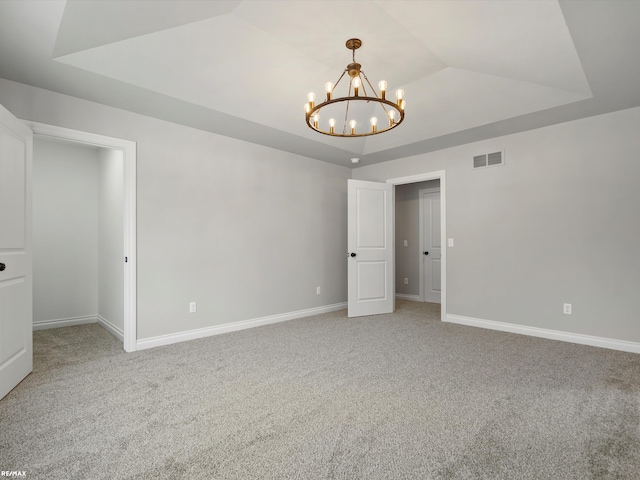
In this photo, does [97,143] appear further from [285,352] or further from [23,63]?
[285,352]

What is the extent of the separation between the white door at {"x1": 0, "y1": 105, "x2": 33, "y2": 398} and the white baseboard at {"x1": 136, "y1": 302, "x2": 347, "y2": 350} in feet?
3.33

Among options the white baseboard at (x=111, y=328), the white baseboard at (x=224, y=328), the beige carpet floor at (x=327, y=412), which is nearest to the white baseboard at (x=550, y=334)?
the beige carpet floor at (x=327, y=412)

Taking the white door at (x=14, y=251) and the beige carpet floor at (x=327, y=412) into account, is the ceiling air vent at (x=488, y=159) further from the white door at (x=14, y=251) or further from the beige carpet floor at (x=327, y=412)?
the white door at (x=14, y=251)

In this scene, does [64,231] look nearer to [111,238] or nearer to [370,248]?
[111,238]

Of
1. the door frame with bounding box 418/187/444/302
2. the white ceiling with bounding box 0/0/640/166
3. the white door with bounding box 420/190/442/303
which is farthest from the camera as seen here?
the door frame with bounding box 418/187/444/302

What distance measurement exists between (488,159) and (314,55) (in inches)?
108

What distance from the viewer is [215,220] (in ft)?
13.4

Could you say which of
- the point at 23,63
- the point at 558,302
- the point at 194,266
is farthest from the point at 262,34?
the point at 558,302

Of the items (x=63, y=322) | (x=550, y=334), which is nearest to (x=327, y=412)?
(x=550, y=334)

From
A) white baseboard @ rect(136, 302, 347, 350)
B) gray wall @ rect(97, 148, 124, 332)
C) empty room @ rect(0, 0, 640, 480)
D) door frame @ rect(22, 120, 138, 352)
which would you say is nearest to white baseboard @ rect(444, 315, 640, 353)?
empty room @ rect(0, 0, 640, 480)

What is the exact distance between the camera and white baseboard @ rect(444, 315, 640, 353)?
341 cm

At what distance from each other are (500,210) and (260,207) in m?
3.22

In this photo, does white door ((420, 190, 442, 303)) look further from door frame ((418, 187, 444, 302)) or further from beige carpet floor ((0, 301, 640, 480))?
beige carpet floor ((0, 301, 640, 480))

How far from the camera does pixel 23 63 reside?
2.55 meters
